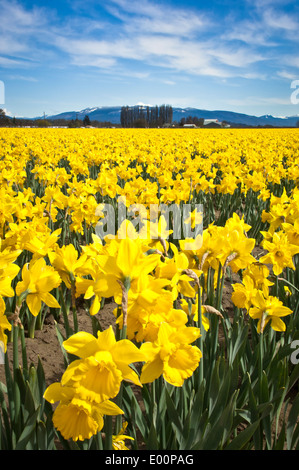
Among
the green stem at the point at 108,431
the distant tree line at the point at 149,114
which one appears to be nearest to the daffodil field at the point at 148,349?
the green stem at the point at 108,431

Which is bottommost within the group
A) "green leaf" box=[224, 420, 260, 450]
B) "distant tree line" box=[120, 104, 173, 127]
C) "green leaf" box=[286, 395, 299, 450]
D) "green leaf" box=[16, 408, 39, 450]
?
"green leaf" box=[286, 395, 299, 450]

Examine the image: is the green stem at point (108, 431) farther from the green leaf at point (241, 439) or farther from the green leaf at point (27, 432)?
the green leaf at point (241, 439)

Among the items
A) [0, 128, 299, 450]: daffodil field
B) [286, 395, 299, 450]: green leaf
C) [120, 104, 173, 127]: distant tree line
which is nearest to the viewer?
[0, 128, 299, 450]: daffodil field

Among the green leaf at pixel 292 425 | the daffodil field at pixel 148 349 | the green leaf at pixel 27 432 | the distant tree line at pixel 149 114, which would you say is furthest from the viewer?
the distant tree line at pixel 149 114

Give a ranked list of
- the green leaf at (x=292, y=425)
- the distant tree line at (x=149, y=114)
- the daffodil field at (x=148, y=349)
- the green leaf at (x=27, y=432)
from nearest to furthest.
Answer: the daffodil field at (x=148, y=349) → the green leaf at (x=27, y=432) → the green leaf at (x=292, y=425) → the distant tree line at (x=149, y=114)

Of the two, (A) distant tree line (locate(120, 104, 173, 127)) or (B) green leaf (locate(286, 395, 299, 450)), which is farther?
(A) distant tree line (locate(120, 104, 173, 127))

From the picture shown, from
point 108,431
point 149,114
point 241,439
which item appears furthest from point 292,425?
point 149,114

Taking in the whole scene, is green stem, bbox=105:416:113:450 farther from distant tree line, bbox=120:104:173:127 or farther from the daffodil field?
distant tree line, bbox=120:104:173:127

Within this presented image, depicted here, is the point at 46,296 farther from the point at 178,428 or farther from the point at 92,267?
the point at 178,428

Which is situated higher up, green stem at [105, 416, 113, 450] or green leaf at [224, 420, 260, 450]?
green stem at [105, 416, 113, 450]

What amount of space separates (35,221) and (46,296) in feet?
4.42

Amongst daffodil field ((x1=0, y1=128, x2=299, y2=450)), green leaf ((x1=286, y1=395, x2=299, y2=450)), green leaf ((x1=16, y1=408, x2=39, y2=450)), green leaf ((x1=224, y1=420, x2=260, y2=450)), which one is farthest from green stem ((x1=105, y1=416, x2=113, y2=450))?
green leaf ((x1=286, y1=395, x2=299, y2=450))

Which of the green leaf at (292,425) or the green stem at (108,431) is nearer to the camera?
the green stem at (108,431)
